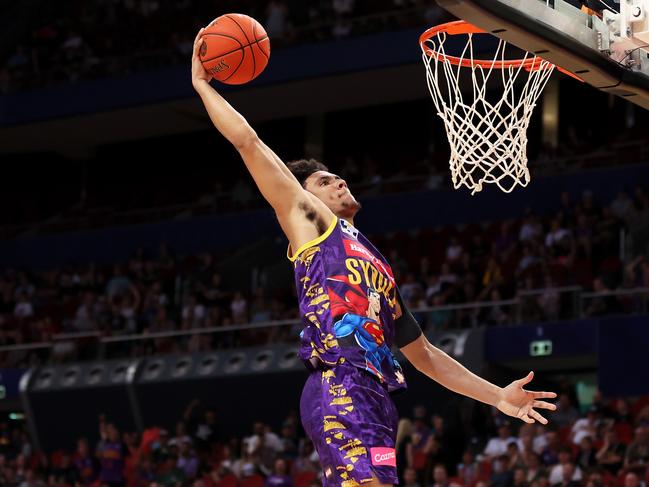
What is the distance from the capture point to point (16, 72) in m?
24.5

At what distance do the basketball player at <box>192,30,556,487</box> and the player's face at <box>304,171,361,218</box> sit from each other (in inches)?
1.6

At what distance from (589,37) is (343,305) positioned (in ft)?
6.31

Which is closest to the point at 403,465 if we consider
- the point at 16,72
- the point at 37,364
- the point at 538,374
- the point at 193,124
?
the point at 538,374

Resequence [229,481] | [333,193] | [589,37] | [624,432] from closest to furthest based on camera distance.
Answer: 1. [333,193]
2. [589,37]
3. [624,432]
4. [229,481]

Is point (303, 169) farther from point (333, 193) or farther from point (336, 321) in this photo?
point (336, 321)

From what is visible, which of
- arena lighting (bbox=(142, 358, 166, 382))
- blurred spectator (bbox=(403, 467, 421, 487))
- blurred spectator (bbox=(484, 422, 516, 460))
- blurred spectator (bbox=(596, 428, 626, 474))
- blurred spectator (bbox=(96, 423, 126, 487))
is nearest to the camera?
blurred spectator (bbox=(596, 428, 626, 474))

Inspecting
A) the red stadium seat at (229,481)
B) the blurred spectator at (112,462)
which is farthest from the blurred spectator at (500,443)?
the blurred spectator at (112,462)

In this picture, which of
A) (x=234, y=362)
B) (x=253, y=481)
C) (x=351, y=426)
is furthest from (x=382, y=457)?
(x=234, y=362)

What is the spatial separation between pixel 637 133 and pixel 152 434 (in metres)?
8.93

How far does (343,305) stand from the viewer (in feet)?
16.7

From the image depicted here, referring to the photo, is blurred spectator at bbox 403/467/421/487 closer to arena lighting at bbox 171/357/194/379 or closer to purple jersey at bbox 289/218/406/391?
arena lighting at bbox 171/357/194/379

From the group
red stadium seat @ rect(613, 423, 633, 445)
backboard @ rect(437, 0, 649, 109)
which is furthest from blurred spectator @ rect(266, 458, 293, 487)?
backboard @ rect(437, 0, 649, 109)

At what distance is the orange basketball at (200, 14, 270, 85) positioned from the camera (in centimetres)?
537

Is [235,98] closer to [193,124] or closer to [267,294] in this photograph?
[193,124]
